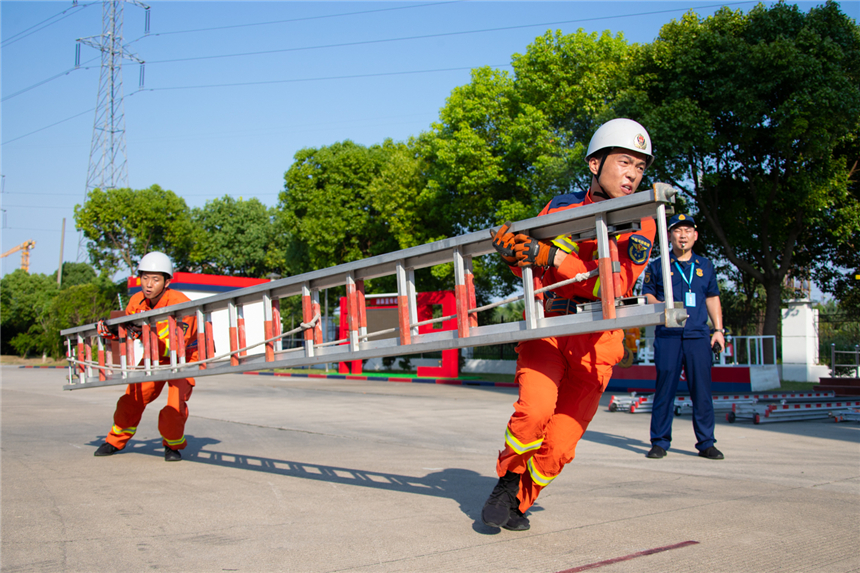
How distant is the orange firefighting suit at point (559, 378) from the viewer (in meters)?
3.30

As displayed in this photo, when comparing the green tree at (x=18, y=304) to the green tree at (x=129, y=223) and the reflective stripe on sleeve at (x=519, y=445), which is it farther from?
the reflective stripe on sleeve at (x=519, y=445)

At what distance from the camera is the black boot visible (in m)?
3.38

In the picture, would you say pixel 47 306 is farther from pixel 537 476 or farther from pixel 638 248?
pixel 638 248

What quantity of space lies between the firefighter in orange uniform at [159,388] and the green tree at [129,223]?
3589cm

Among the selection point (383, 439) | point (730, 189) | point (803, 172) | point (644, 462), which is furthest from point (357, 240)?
point (644, 462)

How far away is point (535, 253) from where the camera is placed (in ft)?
10.2

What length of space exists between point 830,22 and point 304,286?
1806 cm

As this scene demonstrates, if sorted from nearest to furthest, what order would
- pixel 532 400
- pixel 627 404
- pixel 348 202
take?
pixel 532 400 → pixel 627 404 → pixel 348 202

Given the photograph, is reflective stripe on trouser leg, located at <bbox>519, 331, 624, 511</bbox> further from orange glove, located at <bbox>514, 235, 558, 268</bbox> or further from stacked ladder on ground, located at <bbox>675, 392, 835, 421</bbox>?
stacked ladder on ground, located at <bbox>675, 392, 835, 421</bbox>

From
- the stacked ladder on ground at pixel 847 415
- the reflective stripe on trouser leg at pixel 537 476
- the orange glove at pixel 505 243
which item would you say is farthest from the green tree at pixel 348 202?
the orange glove at pixel 505 243

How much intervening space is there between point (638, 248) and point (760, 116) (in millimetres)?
15944

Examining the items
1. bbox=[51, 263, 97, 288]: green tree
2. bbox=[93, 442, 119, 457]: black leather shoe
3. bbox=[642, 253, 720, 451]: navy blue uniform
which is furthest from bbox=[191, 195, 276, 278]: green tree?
bbox=[642, 253, 720, 451]: navy blue uniform

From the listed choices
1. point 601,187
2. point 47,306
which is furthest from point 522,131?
point 47,306

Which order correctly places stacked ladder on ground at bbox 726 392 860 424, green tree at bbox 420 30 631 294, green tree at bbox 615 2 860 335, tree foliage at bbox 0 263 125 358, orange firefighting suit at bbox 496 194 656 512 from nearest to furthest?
orange firefighting suit at bbox 496 194 656 512 → stacked ladder on ground at bbox 726 392 860 424 → green tree at bbox 615 2 860 335 → green tree at bbox 420 30 631 294 → tree foliage at bbox 0 263 125 358
